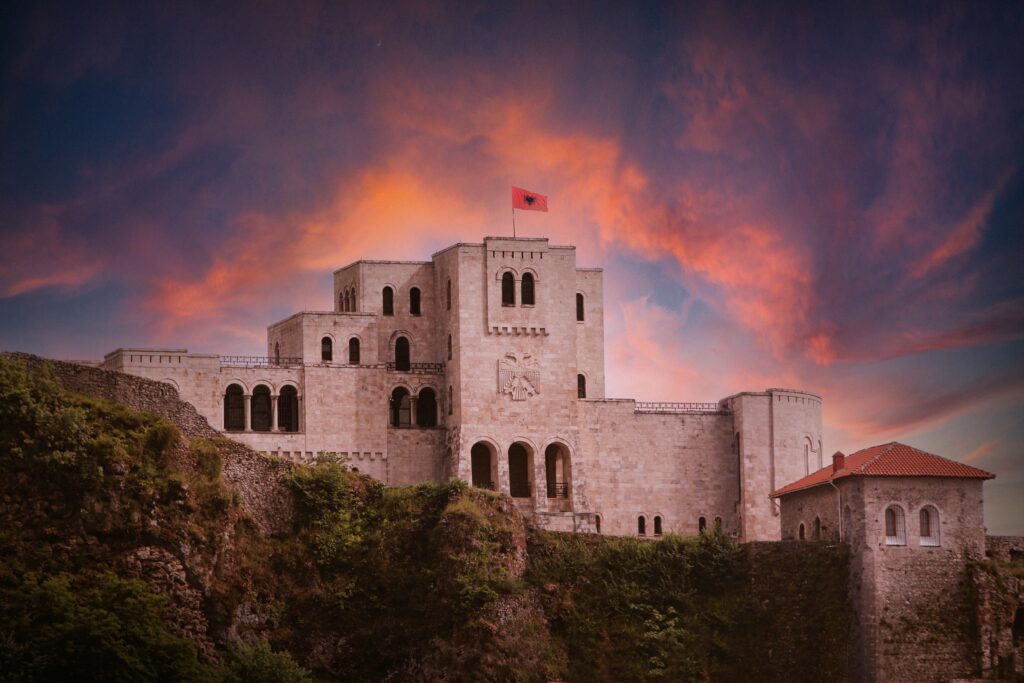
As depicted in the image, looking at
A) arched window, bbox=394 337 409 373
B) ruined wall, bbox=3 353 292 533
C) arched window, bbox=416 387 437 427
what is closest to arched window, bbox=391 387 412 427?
arched window, bbox=416 387 437 427

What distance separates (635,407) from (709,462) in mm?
4497

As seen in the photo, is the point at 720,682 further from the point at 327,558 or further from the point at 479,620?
the point at 327,558

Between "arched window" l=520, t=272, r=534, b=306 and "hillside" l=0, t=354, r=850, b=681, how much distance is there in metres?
16.8

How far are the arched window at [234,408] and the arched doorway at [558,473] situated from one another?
46.5ft

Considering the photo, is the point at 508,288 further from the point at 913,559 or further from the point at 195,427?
the point at 913,559

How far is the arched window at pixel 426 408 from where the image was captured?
256 feet

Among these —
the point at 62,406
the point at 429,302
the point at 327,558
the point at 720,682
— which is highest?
the point at 429,302

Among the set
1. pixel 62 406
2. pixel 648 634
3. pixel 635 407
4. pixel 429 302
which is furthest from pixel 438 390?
pixel 62 406

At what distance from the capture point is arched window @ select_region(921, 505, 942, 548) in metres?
61.3

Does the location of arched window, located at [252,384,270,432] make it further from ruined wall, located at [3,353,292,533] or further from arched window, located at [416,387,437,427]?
ruined wall, located at [3,353,292,533]

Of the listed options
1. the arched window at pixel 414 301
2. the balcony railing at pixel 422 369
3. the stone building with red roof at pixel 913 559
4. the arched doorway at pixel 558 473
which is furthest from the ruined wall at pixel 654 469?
the stone building with red roof at pixel 913 559

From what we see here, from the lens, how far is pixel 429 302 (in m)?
79.3

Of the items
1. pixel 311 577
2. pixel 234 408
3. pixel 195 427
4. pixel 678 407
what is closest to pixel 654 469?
pixel 678 407

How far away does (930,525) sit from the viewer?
6159 centimetres
